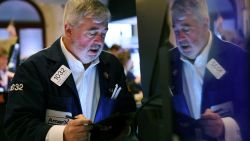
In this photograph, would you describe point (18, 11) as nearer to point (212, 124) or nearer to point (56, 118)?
point (56, 118)

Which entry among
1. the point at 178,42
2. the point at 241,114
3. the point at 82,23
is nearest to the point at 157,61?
the point at 178,42

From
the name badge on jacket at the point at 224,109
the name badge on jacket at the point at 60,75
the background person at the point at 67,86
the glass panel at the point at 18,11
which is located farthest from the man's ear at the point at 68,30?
the glass panel at the point at 18,11

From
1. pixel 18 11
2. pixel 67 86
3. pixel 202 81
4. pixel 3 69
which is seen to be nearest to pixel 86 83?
pixel 67 86

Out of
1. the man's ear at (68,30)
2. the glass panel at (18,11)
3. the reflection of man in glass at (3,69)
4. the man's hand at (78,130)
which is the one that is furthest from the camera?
the glass panel at (18,11)

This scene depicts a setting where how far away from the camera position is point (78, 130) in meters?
1.07

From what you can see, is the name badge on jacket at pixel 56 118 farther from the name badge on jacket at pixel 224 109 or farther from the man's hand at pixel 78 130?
the name badge on jacket at pixel 224 109

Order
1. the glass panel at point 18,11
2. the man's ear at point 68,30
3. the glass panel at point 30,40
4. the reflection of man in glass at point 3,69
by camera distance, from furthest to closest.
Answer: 1. the glass panel at point 30,40
2. the glass panel at point 18,11
3. the reflection of man in glass at point 3,69
4. the man's ear at point 68,30

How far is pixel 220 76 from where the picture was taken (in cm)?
76

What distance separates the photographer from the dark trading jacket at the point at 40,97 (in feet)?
3.67

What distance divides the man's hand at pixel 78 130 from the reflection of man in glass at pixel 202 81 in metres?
0.36

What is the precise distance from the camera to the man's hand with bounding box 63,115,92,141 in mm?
1066

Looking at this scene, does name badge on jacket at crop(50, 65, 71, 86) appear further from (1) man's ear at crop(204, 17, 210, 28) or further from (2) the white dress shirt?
(1) man's ear at crop(204, 17, 210, 28)

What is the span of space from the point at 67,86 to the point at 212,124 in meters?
0.55

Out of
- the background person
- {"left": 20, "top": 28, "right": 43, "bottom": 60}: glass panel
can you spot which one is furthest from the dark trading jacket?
{"left": 20, "top": 28, "right": 43, "bottom": 60}: glass panel
